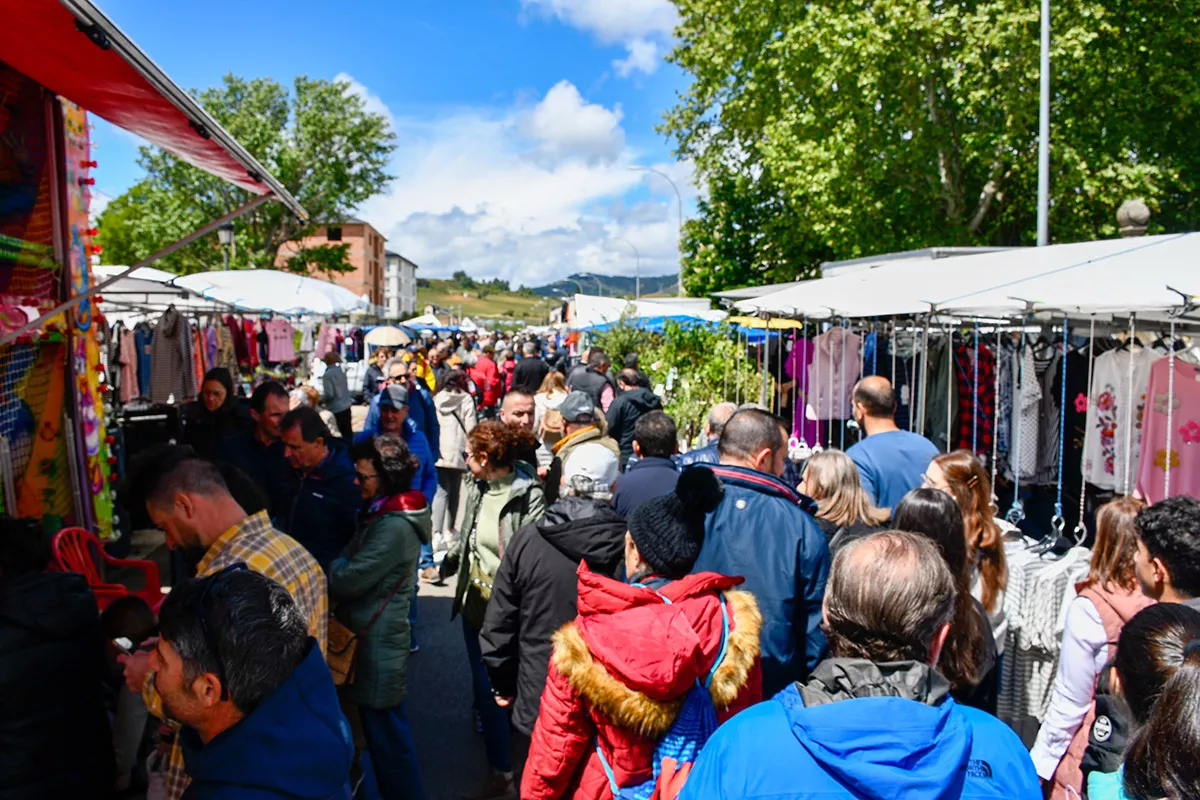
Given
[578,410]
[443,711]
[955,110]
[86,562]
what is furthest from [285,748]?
[955,110]

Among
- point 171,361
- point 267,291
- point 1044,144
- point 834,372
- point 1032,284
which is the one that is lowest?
point 834,372

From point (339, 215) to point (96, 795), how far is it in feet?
123

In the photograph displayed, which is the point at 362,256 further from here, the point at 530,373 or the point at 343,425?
the point at 343,425

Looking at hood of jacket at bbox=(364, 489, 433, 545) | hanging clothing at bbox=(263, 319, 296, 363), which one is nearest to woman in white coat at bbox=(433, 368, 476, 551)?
hood of jacket at bbox=(364, 489, 433, 545)

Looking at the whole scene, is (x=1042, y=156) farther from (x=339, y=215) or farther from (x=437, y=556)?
(x=339, y=215)

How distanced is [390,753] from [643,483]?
1800 millimetres

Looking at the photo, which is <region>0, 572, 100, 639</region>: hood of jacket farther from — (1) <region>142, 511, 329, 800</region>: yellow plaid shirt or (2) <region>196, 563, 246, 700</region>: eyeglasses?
(2) <region>196, 563, 246, 700</region>: eyeglasses

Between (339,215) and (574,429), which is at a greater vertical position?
(339,215)

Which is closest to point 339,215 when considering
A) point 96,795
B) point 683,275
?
point 683,275

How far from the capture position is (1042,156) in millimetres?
12531

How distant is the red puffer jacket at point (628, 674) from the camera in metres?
2.14

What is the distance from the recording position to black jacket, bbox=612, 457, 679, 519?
4.44 meters

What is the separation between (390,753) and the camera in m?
3.76

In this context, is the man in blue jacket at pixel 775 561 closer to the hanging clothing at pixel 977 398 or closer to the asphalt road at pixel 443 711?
the asphalt road at pixel 443 711
